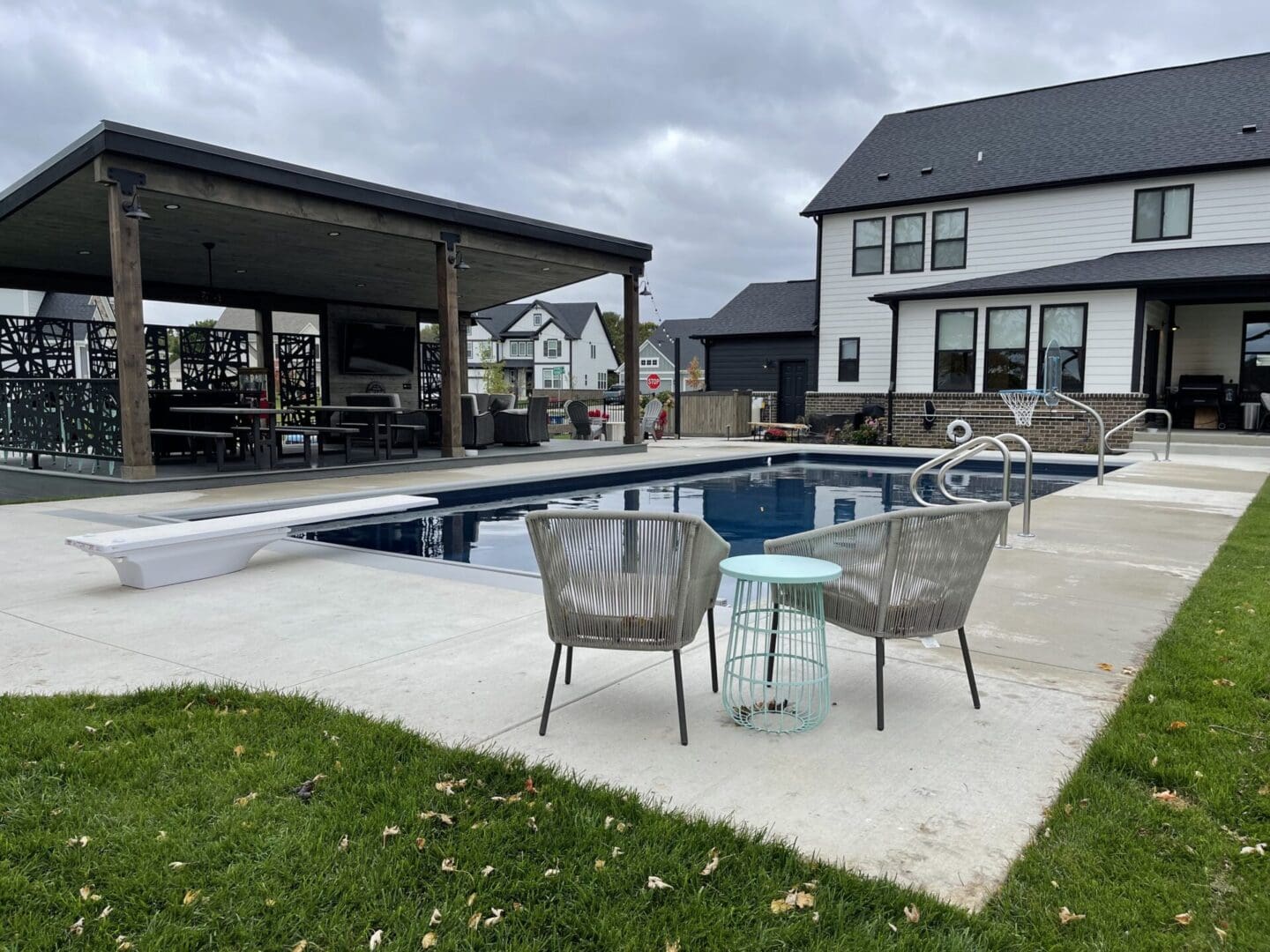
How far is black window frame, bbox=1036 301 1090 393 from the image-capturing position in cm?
1662

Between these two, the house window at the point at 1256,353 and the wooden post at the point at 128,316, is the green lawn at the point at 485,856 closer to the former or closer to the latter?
the wooden post at the point at 128,316

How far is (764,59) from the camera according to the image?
60.7 ft

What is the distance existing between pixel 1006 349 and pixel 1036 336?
652 millimetres

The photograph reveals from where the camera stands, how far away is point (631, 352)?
15211 millimetres

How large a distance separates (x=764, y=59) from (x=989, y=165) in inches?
215

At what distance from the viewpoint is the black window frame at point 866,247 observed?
19.8 m

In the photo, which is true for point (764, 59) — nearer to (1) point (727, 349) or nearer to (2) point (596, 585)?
(1) point (727, 349)

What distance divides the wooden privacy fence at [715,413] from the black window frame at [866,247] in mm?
3890

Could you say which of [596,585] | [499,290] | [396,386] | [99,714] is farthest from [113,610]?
[396,386]

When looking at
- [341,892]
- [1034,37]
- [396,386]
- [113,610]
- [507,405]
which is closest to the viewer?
[341,892]

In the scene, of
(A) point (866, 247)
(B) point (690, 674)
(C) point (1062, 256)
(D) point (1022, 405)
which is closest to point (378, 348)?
(A) point (866, 247)

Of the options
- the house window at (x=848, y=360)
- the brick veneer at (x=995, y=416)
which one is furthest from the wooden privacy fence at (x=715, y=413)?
the house window at (x=848, y=360)

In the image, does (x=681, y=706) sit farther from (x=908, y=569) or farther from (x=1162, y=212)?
(x=1162, y=212)

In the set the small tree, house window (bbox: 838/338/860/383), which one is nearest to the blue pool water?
house window (bbox: 838/338/860/383)
